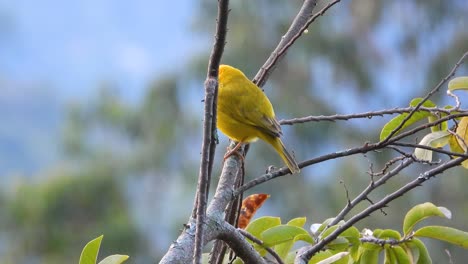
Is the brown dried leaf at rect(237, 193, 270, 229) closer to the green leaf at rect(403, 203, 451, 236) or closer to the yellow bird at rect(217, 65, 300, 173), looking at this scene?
the green leaf at rect(403, 203, 451, 236)

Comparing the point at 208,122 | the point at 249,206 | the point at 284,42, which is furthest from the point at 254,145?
the point at 208,122

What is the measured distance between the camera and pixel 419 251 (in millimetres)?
1938

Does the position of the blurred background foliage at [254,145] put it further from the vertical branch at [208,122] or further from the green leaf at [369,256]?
the vertical branch at [208,122]

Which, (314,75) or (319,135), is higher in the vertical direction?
(314,75)

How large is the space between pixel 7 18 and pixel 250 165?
2428 inches

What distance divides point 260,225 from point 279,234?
0.38 ft

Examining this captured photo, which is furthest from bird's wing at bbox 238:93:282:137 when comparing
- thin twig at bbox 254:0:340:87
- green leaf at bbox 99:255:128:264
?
green leaf at bbox 99:255:128:264

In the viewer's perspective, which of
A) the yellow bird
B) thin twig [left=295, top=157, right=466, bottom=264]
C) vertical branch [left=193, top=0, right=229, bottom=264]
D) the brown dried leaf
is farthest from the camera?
the yellow bird

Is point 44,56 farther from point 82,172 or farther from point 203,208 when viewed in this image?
point 203,208

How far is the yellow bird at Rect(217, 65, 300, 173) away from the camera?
11.4 feet

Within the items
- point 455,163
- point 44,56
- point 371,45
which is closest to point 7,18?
point 44,56

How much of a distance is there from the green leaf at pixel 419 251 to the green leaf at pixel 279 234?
0.26 metres

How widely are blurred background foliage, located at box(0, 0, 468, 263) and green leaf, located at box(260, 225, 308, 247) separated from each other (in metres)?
15.3

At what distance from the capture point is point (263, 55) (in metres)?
21.9
